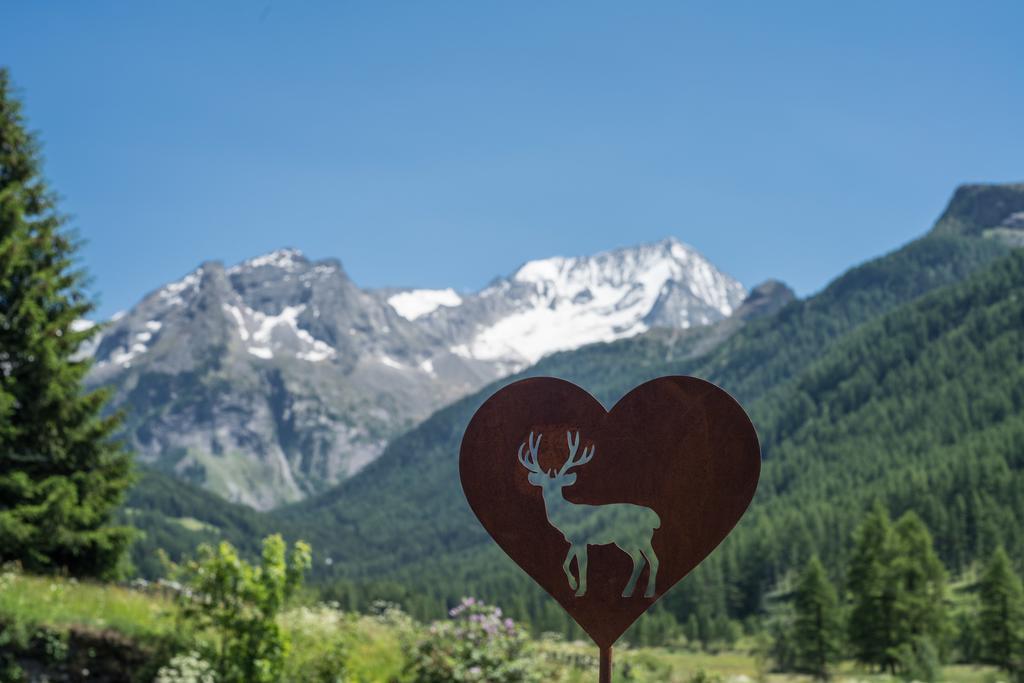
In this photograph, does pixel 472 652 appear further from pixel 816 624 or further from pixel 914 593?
pixel 816 624

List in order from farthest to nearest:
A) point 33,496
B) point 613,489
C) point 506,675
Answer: point 33,496
point 506,675
point 613,489

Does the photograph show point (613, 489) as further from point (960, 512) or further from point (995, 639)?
point (960, 512)

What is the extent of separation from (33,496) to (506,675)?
33.5 feet

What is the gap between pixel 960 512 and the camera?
124m

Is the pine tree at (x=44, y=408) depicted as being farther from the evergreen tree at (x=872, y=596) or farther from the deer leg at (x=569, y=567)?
the evergreen tree at (x=872, y=596)

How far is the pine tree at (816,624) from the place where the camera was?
62.0 m

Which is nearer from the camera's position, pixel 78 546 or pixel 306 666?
pixel 306 666

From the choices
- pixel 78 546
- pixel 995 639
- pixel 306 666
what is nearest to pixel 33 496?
pixel 78 546

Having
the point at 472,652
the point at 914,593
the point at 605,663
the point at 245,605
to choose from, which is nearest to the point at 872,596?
the point at 914,593

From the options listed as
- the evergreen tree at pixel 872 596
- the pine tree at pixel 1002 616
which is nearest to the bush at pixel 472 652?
the evergreen tree at pixel 872 596

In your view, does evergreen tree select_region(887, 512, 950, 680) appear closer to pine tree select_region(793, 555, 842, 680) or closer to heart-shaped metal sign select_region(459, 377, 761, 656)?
pine tree select_region(793, 555, 842, 680)

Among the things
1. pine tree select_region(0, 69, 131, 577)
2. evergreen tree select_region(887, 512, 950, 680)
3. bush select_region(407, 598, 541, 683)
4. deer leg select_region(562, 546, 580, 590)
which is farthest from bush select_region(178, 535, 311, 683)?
evergreen tree select_region(887, 512, 950, 680)

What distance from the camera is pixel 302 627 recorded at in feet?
45.1

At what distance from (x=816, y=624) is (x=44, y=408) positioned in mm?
57239
